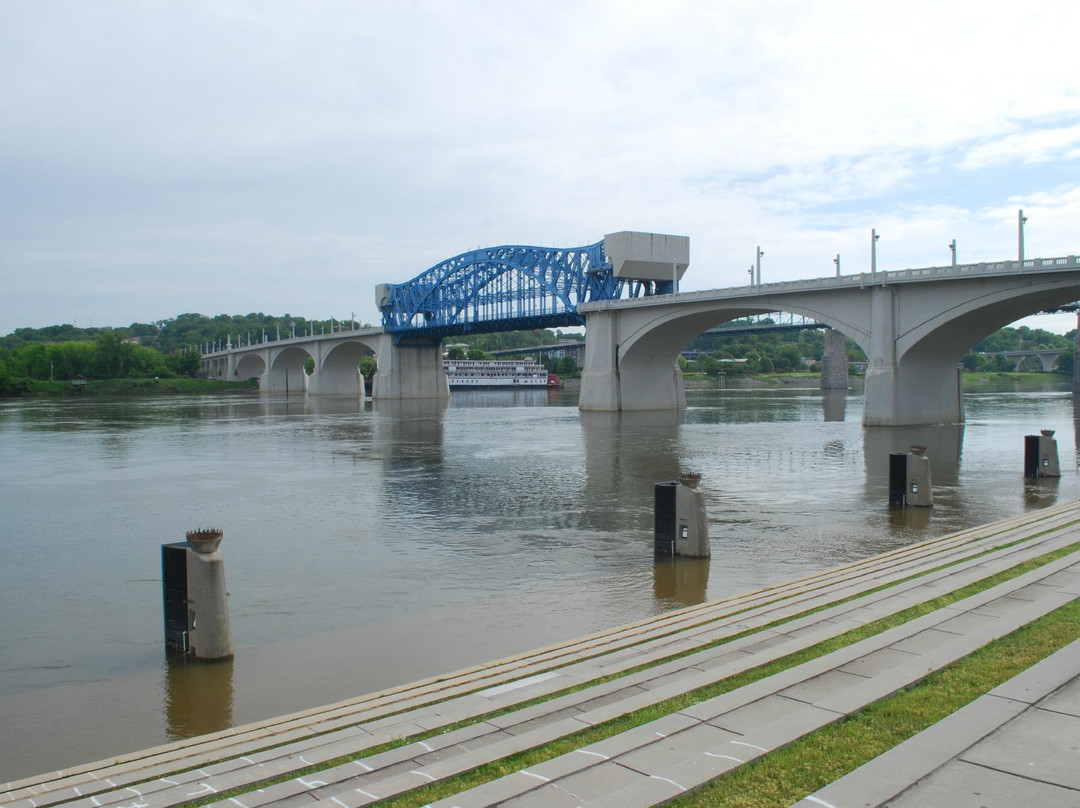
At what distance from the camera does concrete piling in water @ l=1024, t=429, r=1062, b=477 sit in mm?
25531

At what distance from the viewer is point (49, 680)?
9516mm

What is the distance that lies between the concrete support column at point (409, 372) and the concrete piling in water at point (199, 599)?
10471cm

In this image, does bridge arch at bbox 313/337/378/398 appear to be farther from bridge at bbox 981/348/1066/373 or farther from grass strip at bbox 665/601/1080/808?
grass strip at bbox 665/601/1080/808

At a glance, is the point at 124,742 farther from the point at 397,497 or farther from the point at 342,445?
the point at 342,445

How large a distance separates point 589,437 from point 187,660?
1410 inches

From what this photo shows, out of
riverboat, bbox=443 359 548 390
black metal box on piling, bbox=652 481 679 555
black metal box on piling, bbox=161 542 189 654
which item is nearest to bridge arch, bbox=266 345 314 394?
riverboat, bbox=443 359 548 390

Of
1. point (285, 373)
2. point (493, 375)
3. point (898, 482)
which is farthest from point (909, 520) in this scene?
point (493, 375)

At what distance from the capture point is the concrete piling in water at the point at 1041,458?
25.5 meters

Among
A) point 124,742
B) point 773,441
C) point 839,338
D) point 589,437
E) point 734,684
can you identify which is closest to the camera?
point 734,684

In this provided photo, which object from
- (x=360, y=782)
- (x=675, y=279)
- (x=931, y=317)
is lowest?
(x=360, y=782)

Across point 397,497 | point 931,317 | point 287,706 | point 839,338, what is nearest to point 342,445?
point 397,497

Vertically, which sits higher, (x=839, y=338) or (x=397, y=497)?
(x=839, y=338)

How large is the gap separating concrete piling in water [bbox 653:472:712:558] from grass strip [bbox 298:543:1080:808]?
6089mm

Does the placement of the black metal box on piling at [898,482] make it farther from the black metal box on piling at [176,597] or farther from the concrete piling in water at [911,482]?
the black metal box on piling at [176,597]
